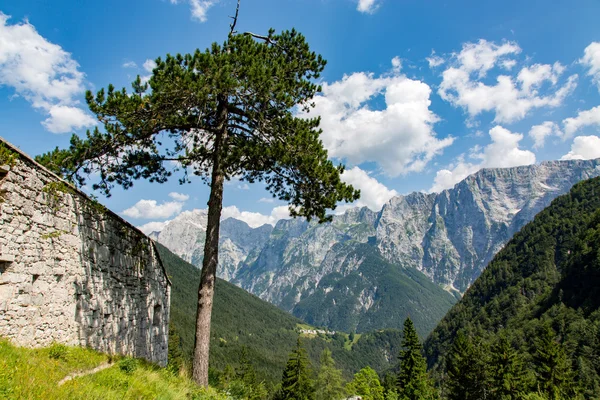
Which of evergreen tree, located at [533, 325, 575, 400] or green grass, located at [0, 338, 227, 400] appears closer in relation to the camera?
green grass, located at [0, 338, 227, 400]

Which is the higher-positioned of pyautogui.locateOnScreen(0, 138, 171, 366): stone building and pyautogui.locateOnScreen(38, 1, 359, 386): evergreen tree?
pyautogui.locateOnScreen(38, 1, 359, 386): evergreen tree

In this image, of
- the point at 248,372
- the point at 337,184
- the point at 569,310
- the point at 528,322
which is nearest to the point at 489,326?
the point at 528,322

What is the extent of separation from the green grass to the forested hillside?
20.3m

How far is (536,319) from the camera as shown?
121875mm

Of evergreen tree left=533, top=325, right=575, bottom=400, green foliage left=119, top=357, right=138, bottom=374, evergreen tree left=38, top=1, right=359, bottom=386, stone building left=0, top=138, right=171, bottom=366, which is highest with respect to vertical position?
evergreen tree left=38, top=1, right=359, bottom=386

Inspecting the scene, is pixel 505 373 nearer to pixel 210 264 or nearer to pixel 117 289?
pixel 210 264

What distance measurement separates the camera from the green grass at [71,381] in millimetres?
5035

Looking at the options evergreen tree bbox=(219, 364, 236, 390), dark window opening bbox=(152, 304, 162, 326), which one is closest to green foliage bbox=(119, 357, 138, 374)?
evergreen tree bbox=(219, 364, 236, 390)

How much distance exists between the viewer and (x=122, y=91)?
9.96 m

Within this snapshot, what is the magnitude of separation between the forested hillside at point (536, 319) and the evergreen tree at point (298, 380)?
1975cm

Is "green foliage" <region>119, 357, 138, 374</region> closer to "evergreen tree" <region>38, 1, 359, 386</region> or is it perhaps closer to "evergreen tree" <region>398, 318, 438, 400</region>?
"evergreen tree" <region>38, 1, 359, 386</region>

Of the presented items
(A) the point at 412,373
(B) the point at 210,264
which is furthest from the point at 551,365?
(B) the point at 210,264

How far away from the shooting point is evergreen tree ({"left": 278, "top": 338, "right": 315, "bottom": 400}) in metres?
45.5

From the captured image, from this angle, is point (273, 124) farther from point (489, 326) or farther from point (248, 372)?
point (489, 326)
